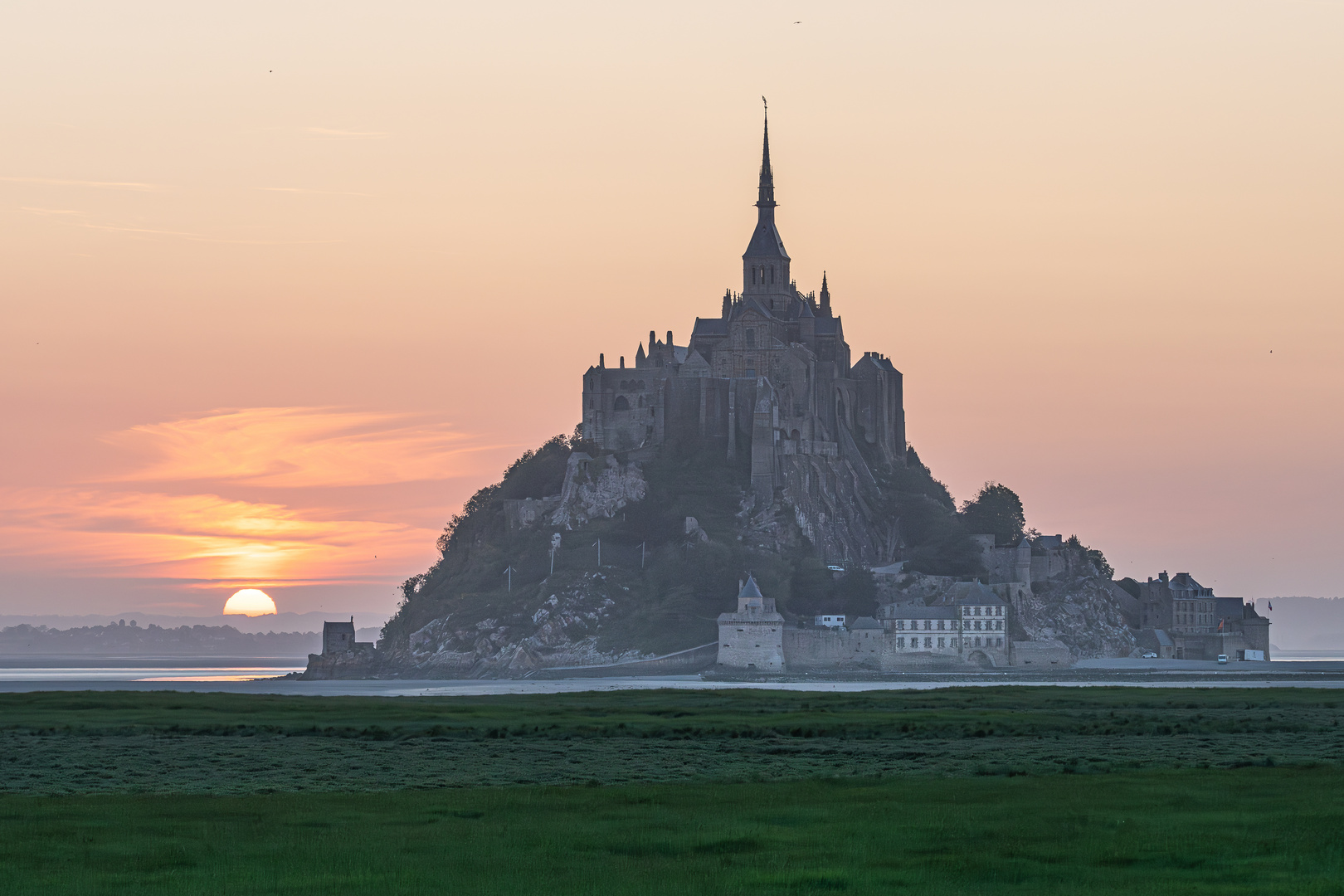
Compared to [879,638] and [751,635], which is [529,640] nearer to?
[751,635]

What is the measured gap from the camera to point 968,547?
170375 mm

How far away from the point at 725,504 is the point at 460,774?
412 ft

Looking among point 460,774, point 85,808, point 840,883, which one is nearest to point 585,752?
point 460,774

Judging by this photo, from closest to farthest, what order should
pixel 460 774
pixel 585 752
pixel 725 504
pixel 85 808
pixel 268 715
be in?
pixel 85 808
pixel 460 774
pixel 585 752
pixel 268 715
pixel 725 504

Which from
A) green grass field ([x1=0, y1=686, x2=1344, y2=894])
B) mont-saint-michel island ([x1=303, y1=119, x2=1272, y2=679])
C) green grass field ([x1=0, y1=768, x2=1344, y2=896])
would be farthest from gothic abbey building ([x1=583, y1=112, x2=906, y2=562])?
green grass field ([x1=0, y1=768, x2=1344, y2=896])

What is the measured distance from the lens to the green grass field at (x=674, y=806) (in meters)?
27.2

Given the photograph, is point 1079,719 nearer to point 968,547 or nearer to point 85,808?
point 85,808

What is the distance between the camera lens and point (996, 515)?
596ft

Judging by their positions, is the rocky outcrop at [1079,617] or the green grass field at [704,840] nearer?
the green grass field at [704,840]

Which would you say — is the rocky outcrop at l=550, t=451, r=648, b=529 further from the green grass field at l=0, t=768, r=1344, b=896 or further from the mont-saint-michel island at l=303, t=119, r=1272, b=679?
the green grass field at l=0, t=768, r=1344, b=896

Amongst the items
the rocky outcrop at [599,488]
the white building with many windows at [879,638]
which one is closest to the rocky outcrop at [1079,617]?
the white building with many windows at [879,638]

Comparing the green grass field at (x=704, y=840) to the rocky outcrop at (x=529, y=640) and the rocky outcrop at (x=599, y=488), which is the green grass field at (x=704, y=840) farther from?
the rocky outcrop at (x=599, y=488)

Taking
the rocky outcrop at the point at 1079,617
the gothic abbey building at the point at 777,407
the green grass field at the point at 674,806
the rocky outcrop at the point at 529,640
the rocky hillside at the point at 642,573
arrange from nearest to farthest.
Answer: the green grass field at the point at 674,806, the rocky outcrop at the point at 529,640, the rocky hillside at the point at 642,573, the rocky outcrop at the point at 1079,617, the gothic abbey building at the point at 777,407

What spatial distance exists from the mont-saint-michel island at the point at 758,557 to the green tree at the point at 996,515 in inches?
16.6
